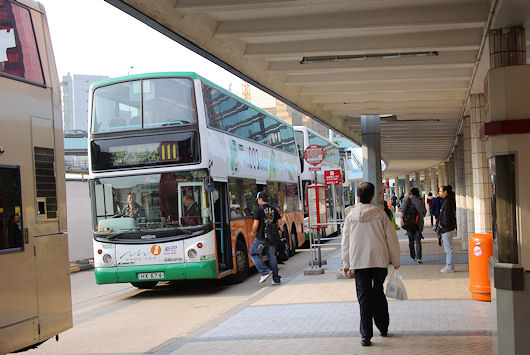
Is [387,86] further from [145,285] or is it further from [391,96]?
[145,285]

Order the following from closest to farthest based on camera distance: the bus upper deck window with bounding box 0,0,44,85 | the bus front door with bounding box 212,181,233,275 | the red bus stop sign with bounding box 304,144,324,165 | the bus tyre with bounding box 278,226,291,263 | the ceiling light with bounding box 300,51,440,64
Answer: the bus upper deck window with bounding box 0,0,44,85
the ceiling light with bounding box 300,51,440,64
the bus front door with bounding box 212,181,233,275
the red bus stop sign with bounding box 304,144,324,165
the bus tyre with bounding box 278,226,291,263

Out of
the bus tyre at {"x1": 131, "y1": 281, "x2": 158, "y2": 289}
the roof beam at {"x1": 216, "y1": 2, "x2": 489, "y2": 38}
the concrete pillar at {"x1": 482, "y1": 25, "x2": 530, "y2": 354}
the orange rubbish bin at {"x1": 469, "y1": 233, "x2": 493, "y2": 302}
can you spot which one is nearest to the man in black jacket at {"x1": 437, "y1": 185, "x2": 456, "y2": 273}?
the orange rubbish bin at {"x1": 469, "y1": 233, "x2": 493, "y2": 302}

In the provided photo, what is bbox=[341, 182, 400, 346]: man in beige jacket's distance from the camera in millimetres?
7195

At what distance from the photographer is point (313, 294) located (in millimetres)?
11750

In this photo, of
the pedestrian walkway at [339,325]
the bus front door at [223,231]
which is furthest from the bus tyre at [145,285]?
the pedestrian walkway at [339,325]

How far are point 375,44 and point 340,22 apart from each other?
130 cm

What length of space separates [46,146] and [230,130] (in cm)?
812

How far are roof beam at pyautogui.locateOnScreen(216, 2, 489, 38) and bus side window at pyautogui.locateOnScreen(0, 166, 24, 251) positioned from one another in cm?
332

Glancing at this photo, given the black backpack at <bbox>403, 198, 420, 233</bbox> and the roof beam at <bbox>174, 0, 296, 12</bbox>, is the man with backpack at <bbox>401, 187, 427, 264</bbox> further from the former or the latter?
the roof beam at <bbox>174, 0, 296, 12</bbox>

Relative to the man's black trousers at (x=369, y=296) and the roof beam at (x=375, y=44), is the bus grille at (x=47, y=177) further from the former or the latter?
the roof beam at (x=375, y=44)

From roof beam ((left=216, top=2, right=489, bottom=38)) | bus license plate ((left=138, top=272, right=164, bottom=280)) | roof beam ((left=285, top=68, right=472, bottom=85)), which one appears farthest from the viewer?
bus license plate ((left=138, top=272, right=164, bottom=280))

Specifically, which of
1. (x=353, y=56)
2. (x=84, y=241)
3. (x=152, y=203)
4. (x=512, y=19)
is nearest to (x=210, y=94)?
(x=152, y=203)

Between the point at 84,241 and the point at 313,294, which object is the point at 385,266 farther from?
the point at 84,241

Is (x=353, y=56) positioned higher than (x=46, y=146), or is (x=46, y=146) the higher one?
(x=353, y=56)
